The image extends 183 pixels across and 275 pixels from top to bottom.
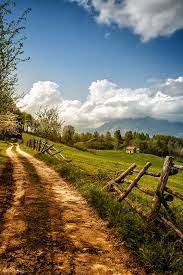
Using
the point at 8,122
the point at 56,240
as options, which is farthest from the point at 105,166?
the point at 56,240

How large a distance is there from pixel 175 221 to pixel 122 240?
1.96 metres

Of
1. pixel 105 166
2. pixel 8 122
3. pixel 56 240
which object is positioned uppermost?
pixel 8 122

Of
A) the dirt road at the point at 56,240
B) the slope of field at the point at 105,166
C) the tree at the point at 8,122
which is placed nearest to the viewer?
the dirt road at the point at 56,240

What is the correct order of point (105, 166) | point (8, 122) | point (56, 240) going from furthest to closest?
point (105, 166) < point (8, 122) < point (56, 240)

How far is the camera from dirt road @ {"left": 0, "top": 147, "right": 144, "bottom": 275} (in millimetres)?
6320

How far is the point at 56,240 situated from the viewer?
7.73m

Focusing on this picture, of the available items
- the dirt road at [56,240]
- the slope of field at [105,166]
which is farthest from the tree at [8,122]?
the dirt road at [56,240]

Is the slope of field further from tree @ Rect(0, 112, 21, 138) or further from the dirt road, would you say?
tree @ Rect(0, 112, 21, 138)

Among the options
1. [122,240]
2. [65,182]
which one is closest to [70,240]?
[122,240]

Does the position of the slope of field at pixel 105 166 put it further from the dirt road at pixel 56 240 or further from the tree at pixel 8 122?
the tree at pixel 8 122

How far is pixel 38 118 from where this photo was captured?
99562 millimetres

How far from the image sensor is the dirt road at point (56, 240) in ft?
20.7

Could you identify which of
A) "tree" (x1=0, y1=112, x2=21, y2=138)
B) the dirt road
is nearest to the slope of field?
the dirt road

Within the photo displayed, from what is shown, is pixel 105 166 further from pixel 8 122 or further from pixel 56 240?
pixel 56 240
